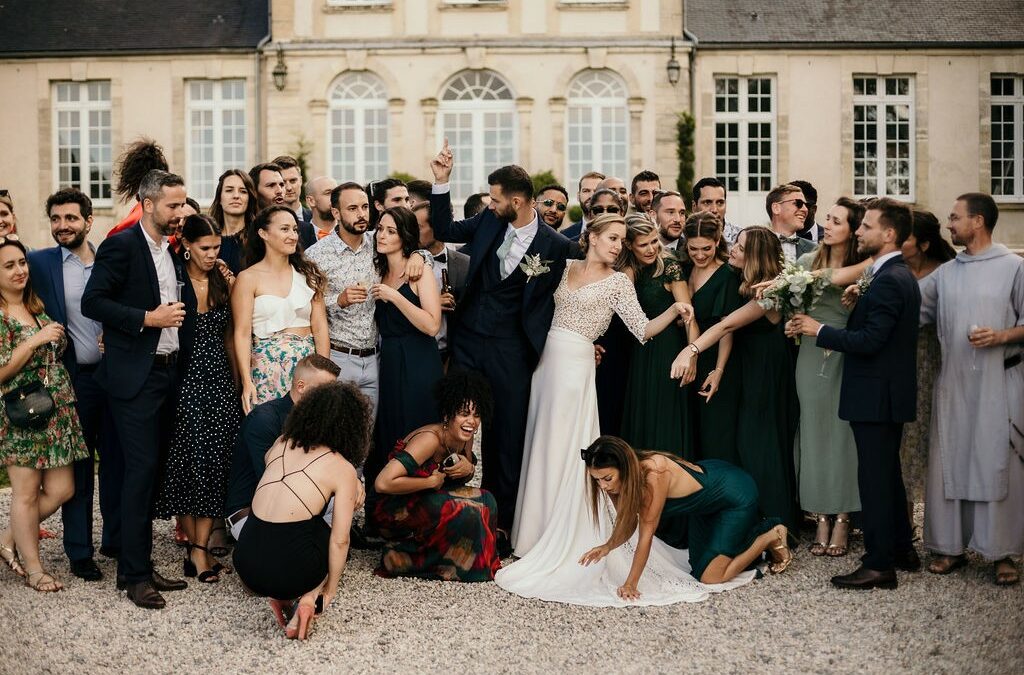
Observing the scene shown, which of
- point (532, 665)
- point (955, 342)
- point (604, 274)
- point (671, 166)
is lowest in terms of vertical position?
point (532, 665)

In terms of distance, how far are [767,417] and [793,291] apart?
2.89ft

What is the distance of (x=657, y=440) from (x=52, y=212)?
146 inches

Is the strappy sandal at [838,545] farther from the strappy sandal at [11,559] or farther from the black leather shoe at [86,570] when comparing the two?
the strappy sandal at [11,559]

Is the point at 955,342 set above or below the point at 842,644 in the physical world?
above

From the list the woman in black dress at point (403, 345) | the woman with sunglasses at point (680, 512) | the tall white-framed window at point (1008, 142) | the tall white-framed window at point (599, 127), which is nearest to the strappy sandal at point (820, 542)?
the woman with sunglasses at point (680, 512)

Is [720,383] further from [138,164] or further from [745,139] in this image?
[745,139]

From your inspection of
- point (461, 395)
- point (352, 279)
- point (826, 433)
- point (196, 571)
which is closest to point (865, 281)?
point (826, 433)

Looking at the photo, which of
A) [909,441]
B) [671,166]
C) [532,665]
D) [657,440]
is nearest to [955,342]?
[909,441]

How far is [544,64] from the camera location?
21.2m

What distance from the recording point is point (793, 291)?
5.99m

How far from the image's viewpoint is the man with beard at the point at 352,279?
6.45 m

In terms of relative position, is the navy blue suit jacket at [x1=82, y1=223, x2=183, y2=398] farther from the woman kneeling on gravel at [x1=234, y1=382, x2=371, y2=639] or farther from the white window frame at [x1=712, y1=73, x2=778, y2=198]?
the white window frame at [x1=712, y1=73, x2=778, y2=198]

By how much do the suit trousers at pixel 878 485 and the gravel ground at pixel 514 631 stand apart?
0.67 ft

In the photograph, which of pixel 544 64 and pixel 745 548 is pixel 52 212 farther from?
pixel 544 64
